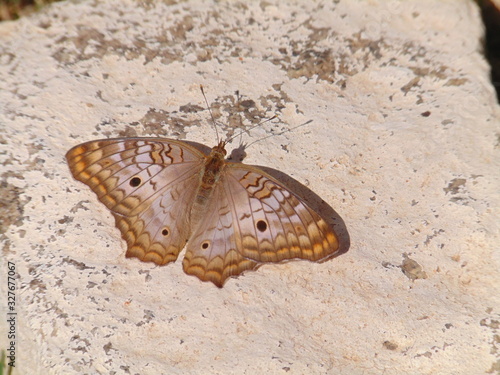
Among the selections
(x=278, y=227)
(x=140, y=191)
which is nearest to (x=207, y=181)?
(x=140, y=191)

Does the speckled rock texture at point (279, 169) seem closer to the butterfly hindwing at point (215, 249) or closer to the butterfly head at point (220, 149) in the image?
the butterfly hindwing at point (215, 249)

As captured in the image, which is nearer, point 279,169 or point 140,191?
point 140,191

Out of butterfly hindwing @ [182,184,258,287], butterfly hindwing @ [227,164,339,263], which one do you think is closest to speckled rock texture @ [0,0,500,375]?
butterfly hindwing @ [182,184,258,287]

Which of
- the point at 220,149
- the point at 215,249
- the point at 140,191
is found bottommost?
the point at 215,249

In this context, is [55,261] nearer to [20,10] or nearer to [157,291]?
[157,291]

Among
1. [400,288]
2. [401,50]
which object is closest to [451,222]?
[400,288]

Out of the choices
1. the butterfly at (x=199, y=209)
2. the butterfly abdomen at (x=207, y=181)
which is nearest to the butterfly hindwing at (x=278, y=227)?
the butterfly at (x=199, y=209)

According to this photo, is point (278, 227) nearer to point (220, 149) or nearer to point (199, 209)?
point (199, 209)
